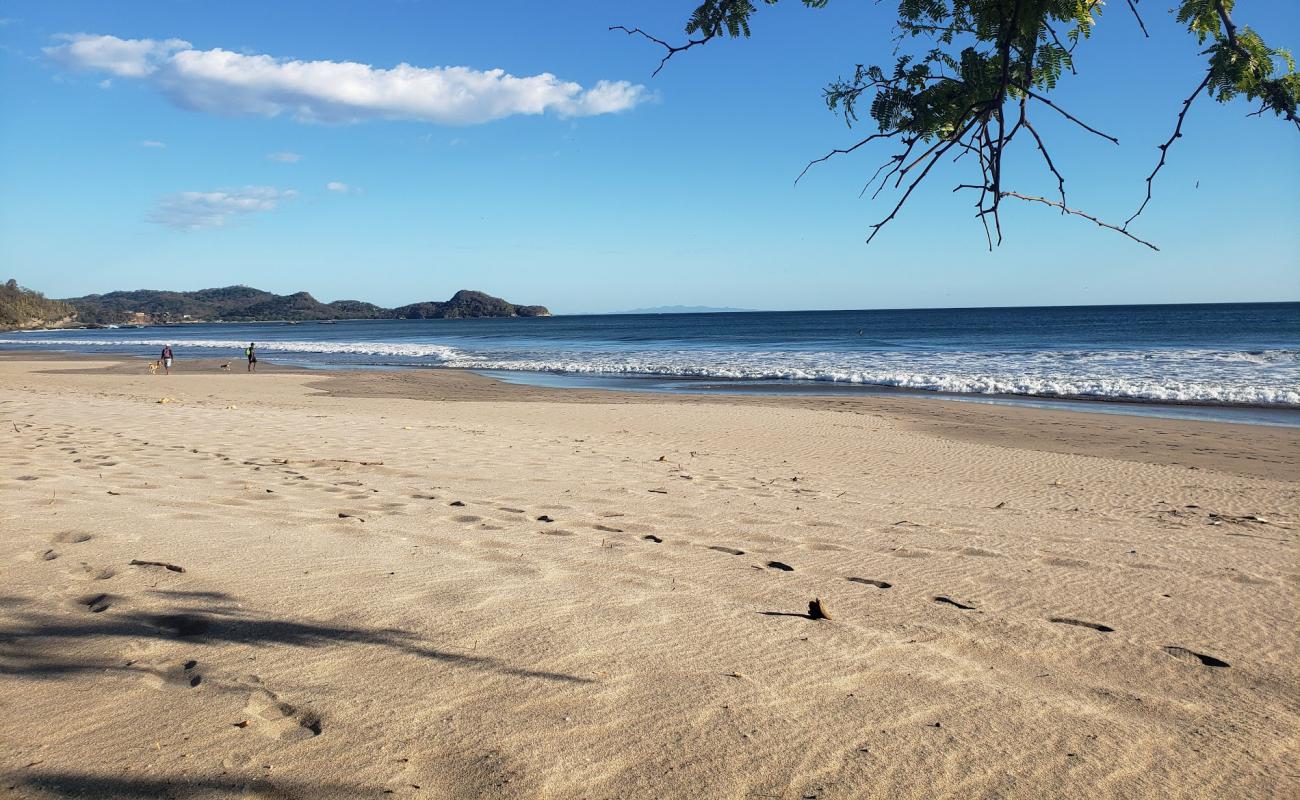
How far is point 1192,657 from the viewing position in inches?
135

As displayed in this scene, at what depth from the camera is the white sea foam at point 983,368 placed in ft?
63.7

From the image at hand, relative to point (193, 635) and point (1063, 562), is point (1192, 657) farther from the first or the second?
point (193, 635)

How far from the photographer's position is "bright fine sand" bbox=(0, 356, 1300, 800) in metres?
2.45

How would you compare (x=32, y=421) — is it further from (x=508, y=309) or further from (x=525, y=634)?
(x=508, y=309)

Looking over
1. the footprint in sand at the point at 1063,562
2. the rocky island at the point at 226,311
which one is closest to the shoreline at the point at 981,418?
the footprint in sand at the point at 1063,562

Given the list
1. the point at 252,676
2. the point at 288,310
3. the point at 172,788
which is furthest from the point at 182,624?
the point at 288,310

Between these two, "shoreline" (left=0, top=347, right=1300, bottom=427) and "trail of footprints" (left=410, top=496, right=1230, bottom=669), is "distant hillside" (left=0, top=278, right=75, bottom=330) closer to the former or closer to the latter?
"shoreline" (left=0, top=347, right=1300, bottom=427)

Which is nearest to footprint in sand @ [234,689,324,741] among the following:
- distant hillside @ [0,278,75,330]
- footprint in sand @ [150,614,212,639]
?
footprint in sand @ [150,614,212,639]

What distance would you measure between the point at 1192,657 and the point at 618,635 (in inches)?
102

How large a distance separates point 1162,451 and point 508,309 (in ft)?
563

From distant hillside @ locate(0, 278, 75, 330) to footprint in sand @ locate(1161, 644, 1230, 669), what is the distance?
14841 cm

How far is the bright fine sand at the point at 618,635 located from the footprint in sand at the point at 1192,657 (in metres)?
0.02

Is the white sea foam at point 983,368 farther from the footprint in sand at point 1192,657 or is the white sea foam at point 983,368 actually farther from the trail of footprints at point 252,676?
the trail of footprints at point 252,676

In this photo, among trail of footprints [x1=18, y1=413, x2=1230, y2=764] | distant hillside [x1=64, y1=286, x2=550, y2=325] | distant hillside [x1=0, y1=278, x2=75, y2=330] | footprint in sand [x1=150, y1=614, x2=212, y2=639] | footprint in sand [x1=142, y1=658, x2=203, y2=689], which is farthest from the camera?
distant hillside [x1=64, y1=286, x2=550, y2=325]
